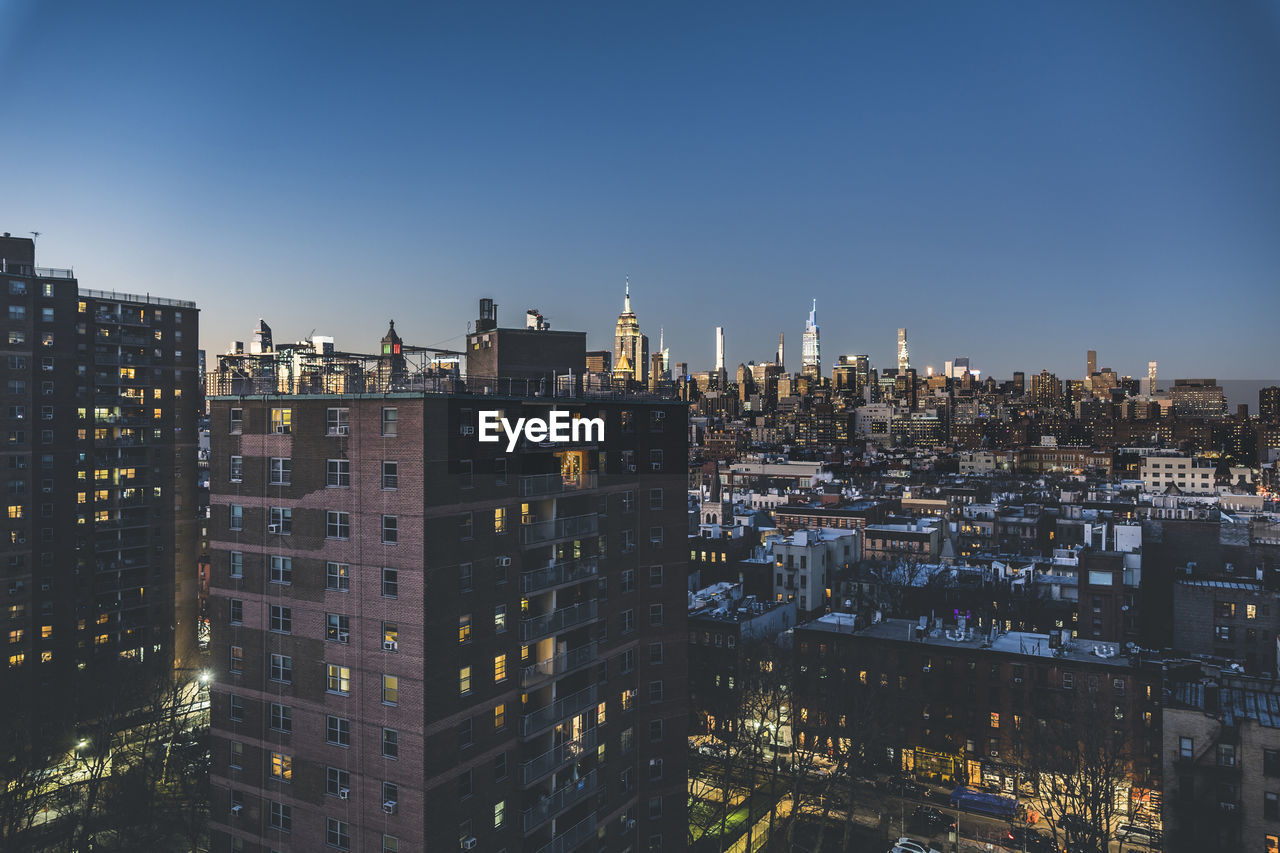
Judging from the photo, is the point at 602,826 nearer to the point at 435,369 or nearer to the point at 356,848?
the point at 356,848

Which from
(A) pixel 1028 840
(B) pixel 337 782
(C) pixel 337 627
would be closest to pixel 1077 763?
(A) pixel 1028 840

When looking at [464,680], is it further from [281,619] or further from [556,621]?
[281,619]

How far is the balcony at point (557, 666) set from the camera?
31328 millimetres

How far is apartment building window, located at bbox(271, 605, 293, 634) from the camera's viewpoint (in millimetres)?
28719

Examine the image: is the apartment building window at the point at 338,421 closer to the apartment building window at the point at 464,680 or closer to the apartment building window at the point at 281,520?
the apartment building window at the point at 281,520

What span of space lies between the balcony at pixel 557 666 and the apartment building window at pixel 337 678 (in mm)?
6531

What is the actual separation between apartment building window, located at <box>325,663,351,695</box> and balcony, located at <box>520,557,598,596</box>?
22.7 feet

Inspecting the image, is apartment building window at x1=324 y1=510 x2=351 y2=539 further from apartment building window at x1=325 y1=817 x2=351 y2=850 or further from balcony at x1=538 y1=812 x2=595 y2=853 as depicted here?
balcony at x1=538 y1=812 x2=595 y2=853

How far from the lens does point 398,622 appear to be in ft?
88.3

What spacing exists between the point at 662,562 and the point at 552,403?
10622mm

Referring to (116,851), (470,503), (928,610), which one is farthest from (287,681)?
(928,610)

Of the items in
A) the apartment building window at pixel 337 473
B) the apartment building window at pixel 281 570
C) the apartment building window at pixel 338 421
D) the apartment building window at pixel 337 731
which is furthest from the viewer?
the apartment building window at pixel 281 570

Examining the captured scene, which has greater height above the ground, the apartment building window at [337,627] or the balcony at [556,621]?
the apartment building window at [337,627]

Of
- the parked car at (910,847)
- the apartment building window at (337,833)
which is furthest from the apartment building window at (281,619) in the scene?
the parked car at (910,847)
